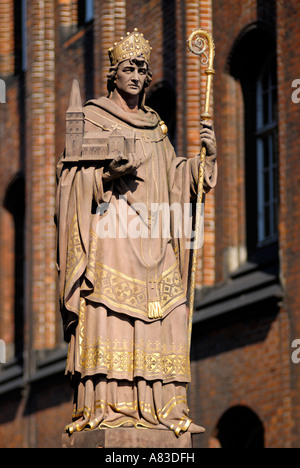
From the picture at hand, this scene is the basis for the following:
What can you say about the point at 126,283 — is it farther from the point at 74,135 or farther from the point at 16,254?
the point at 16,254

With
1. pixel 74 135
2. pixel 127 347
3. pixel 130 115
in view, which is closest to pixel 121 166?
pixel 74 135

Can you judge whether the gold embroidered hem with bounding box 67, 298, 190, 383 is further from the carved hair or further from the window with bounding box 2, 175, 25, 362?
the window with bounding box 2, 175, 25, 362

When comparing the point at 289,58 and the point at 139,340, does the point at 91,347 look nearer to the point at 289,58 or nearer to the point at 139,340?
the point at 139,340

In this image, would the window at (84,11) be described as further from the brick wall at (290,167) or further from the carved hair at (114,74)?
the carved hair at (114,74)

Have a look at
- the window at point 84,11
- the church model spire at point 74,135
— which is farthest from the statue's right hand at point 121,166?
the window at point 84,11

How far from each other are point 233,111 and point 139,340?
1148cm

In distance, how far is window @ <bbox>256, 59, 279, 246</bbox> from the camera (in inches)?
867

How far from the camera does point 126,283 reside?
11.7 metres

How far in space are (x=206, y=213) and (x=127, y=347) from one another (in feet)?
35.8

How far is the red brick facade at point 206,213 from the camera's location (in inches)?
798

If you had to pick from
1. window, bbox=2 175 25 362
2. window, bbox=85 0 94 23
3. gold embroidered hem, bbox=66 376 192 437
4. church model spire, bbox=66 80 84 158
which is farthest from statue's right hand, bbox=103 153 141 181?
window, bbox=2 175 25 362

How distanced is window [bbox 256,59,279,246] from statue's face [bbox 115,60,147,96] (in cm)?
974

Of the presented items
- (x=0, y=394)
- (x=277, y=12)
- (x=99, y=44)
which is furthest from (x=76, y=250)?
(x=0, y=394)

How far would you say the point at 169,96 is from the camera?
24.7 meters
